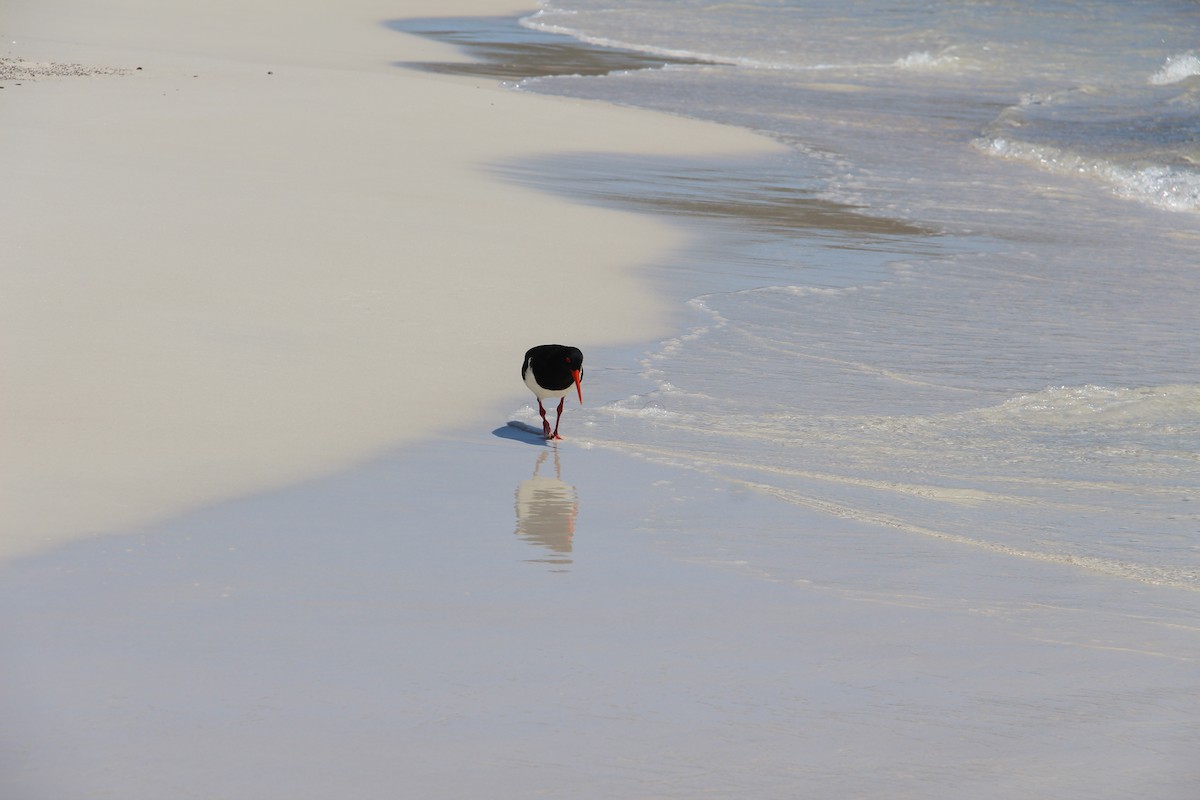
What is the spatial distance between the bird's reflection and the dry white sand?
0.64 m

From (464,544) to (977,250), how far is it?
631 cm

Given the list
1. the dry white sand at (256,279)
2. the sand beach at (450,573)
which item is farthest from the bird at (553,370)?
the dry white sand at (256,279)

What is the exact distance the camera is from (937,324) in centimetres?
765

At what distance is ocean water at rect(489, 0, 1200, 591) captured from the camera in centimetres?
501

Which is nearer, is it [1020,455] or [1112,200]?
[1020,455]

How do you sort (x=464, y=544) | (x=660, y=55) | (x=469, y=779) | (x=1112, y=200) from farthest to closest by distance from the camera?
1. (x=660, y=55)
2. (x=1112, y=200)
3. (x=464, y=544)
4. (x=469, y=779)

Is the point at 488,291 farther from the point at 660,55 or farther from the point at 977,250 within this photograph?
the point at 660,55

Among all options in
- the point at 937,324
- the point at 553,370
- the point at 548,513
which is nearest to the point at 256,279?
the point at 553,370

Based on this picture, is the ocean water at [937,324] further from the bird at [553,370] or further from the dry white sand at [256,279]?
the dry white sand at [256,279]

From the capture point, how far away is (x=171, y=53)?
18.0m

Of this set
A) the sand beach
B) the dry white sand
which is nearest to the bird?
the sand beach

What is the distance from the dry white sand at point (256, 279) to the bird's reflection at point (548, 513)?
2.11ft

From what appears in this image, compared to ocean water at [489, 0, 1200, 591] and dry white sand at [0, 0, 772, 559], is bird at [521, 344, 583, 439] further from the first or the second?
dry white sand at [0, 0, 772, 559]

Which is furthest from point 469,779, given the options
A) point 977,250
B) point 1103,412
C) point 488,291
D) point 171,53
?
point 171,53
